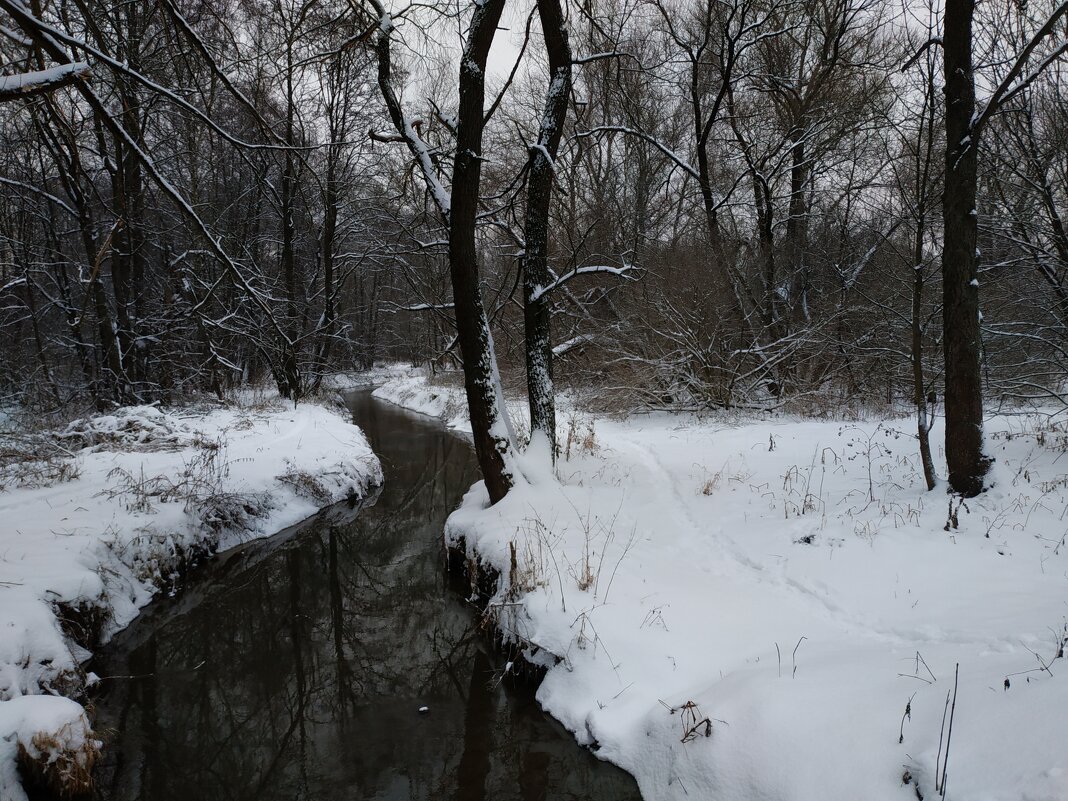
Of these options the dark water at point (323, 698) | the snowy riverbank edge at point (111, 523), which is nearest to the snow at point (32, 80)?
the snowy riverbank edge at point (111, 523)

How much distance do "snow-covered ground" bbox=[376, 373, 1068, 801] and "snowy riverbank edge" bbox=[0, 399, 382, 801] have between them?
300 cm

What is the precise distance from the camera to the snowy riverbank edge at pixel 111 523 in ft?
11.2

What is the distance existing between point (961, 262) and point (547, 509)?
4.66 m

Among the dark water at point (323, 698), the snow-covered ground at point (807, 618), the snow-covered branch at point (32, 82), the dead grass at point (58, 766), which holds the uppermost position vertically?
the snow-covered branch at point (32, 82)

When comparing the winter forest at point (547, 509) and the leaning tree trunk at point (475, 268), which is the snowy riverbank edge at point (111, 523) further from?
the leaning tree trunk at point (475, 268)

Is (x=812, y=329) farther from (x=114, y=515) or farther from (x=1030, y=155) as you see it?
(x=114, y=515)

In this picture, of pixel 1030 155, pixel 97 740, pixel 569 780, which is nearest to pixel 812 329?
pixel 1030 155

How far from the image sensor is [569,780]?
3521 mm

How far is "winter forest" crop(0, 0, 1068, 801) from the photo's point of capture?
293 centimetres

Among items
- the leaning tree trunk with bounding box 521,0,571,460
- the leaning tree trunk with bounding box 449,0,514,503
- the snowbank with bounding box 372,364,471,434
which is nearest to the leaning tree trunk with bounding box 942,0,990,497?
the leaning tree trunk with bounding box 521,0,571,460

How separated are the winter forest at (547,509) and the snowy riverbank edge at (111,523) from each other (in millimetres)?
39

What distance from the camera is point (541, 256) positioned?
7.62 metres

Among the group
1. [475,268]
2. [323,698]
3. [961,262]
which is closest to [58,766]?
[323,698]

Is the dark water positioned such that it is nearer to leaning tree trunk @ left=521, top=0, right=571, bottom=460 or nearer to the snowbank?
leaning tree trunk @ left=521, top=0, right=571, bottom=460
